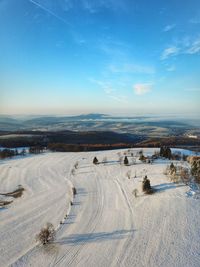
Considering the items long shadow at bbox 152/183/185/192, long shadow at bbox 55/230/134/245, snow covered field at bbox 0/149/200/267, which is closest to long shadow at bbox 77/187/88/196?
snow covered field at bbox 0/149/200/267

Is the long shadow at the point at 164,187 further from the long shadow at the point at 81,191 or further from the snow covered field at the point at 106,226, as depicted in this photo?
the long shadow at the point at 81,191

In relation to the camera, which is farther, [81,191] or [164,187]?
[81,191]

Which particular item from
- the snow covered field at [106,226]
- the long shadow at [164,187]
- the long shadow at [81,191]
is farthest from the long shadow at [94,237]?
the long shadow at [81,191]

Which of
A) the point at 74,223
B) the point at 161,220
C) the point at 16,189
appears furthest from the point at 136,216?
the point at 16,189

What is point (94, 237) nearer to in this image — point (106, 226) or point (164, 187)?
point (106, 226)

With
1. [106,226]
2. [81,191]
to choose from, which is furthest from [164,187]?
[81,191]

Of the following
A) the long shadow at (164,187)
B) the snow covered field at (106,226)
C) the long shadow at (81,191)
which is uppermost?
the long shadow at (164,187)

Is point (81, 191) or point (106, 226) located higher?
point (106, 226)

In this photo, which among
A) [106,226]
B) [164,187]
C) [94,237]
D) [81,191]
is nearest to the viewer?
[94,237]
